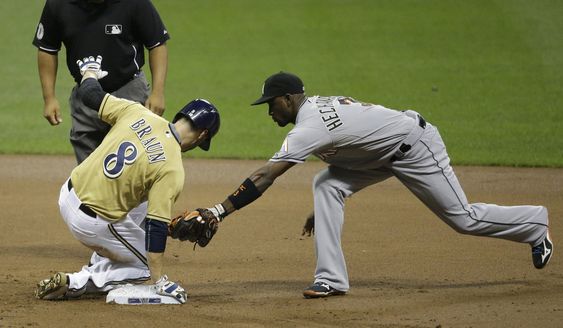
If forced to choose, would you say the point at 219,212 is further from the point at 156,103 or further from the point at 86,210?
the point at 156,103

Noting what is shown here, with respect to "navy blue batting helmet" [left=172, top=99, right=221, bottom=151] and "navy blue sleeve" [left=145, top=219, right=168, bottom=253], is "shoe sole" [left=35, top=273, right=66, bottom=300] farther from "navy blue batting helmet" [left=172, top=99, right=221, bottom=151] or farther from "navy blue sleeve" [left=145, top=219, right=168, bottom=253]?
"navy blue batting helmet" [left=172, top=99, right=221, bottom=151]

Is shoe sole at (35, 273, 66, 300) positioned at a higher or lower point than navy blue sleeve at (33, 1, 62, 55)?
lower

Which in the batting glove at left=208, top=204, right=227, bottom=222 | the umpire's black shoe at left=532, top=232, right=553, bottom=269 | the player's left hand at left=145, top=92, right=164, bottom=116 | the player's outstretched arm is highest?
the player's left hand at left=145, top=92, right=164, bottom=116

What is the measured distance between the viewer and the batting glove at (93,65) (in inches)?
279

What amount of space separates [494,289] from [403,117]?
1321 mm

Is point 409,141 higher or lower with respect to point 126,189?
higher

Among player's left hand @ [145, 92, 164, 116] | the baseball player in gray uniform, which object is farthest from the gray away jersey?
player's left hand @ [145, 92, 164, 116]

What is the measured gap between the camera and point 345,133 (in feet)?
21.8

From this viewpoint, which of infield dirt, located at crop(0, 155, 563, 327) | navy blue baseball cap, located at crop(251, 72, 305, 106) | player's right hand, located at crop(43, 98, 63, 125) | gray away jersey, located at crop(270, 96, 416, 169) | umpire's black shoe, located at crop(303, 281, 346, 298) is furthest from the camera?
player's right hand, located at crop(43, 98, 63, 125)

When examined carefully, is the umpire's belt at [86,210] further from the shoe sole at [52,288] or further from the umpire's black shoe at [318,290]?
the umpire's black shoe at [318,290]

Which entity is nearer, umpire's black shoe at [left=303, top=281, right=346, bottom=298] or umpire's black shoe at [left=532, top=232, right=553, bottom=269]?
umpire's black shoe at [left=303, top=281, right=346, bottom=298]

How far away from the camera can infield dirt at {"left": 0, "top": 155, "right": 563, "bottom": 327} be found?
6.24 metres

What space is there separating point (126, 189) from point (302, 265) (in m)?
2.10

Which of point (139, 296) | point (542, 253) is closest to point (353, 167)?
point (542, 253)
